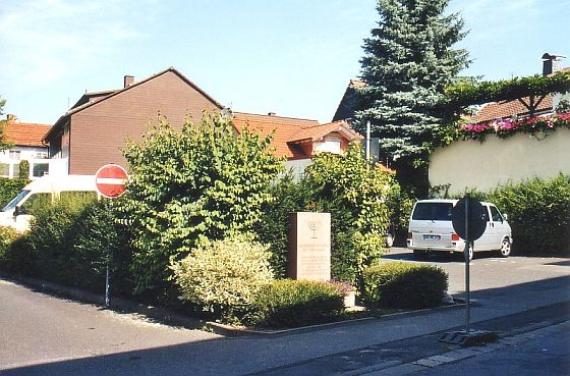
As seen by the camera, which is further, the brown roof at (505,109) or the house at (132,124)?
the house at (132,124)

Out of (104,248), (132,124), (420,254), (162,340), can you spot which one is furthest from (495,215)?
(132,124)

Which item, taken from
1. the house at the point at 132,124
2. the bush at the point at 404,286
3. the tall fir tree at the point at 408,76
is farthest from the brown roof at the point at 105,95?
the bush at the point at 404,286

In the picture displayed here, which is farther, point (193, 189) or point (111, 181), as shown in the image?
point (111, 181)

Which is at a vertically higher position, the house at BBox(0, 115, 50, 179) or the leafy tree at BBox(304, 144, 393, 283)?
the house at BBox(0, 115, 50, 179)

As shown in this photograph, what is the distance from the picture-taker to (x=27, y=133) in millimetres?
68438

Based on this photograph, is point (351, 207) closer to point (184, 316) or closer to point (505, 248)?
point (184, 316)

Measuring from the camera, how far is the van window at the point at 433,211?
19.0 meters

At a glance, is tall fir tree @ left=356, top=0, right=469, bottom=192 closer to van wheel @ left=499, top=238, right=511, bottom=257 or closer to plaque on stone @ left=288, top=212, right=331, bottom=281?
van wheel @ left=499, top=238, right=511, bottom=257

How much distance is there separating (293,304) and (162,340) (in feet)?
6.34

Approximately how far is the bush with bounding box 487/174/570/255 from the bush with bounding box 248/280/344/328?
13.3 metres

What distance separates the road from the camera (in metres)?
7.44

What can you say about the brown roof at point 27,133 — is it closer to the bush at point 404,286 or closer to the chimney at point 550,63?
the chimney at point 550,63

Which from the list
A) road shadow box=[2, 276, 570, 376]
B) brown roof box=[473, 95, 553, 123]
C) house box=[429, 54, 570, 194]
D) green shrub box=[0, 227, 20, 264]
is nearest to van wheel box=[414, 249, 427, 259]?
house box=[429, 54, 570, 194]

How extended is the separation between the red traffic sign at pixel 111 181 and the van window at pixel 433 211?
33.4 feet
